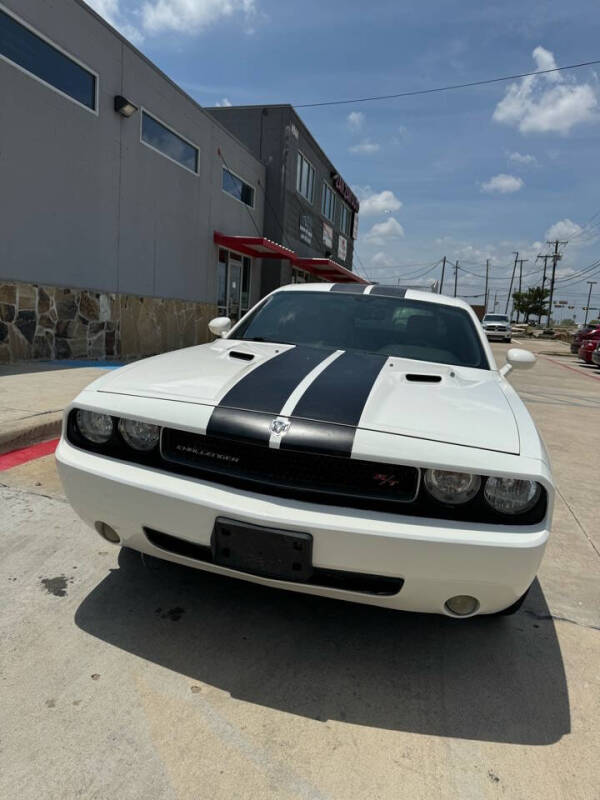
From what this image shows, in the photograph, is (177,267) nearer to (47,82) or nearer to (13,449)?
(47,82)

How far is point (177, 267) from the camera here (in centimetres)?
1257

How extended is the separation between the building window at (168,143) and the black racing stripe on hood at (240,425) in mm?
10586

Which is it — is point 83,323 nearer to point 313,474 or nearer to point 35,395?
point 35,395

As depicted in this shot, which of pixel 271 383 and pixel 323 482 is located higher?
pixel 271 383

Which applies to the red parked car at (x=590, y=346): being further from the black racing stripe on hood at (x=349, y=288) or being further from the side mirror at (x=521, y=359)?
the black racing stripe on hood at (x=349, y=288)

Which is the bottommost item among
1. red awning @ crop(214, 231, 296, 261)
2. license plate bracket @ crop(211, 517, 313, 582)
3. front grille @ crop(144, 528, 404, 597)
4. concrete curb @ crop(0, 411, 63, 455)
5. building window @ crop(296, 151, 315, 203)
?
concrete curb @ crop(0, 411, 63, 455)

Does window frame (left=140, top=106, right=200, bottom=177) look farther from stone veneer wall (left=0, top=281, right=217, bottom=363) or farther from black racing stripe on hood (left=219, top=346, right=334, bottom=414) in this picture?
black racing stripe on hood (left=219, top=346, right=334, bottom=414)

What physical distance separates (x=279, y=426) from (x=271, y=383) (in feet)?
1.17

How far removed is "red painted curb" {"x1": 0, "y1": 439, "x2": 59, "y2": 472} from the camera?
402 centimetres

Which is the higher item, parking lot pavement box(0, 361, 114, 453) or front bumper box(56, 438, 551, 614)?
front bumper box(56, 438, 551, 614)

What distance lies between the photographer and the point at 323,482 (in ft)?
6.22

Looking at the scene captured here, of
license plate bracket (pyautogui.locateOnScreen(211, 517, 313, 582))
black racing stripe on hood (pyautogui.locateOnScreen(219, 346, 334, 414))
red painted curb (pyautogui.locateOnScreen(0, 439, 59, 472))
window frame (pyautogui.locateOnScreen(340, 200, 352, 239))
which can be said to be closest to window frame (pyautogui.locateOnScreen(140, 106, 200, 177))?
red painted curb (pyautogui.locateOnScreen(0, 439, 59, 472))

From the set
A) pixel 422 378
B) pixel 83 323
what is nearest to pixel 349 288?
pixel 422 378

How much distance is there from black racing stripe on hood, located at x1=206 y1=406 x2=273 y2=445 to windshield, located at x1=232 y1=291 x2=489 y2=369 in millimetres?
1257
